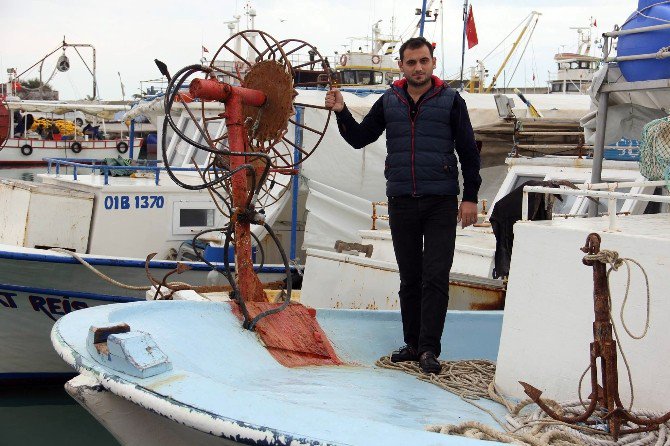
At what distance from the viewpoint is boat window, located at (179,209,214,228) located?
34.5 feet

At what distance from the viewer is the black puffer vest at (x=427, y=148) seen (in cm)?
458

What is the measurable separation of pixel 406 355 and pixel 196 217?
6291mm

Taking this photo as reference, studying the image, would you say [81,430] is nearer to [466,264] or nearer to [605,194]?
[466,264]

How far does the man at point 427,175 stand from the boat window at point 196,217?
604 centimetres

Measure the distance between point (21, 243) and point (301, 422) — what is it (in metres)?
7.63

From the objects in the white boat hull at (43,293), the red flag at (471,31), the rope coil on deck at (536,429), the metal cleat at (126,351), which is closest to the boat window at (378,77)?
the red flag at (471,31)

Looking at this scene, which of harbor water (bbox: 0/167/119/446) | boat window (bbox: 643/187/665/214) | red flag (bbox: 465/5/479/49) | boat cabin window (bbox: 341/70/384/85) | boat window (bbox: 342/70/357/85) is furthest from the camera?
boat window (bbox: 342/70/357/85)

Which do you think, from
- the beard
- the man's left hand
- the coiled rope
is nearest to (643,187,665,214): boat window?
the man's left hand

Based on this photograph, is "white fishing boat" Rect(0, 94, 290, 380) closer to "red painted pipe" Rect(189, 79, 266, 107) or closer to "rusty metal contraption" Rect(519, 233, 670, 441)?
"red painted pipe" Rect(189, 79, 266, 107)

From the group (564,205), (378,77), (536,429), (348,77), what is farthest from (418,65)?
(378,77)

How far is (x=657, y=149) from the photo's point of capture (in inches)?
181

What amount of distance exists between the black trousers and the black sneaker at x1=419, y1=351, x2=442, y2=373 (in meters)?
0.05

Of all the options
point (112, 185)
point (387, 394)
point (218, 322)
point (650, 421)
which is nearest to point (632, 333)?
point (650, 421)

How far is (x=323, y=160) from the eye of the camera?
36.2ft
